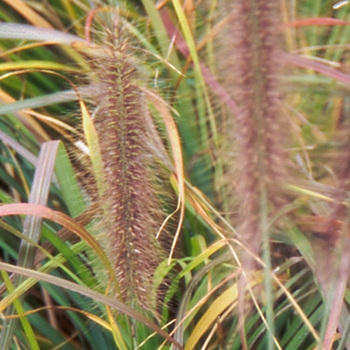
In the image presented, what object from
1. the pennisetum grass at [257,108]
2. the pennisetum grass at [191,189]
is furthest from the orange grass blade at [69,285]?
the pennisetum grass at [257,108]

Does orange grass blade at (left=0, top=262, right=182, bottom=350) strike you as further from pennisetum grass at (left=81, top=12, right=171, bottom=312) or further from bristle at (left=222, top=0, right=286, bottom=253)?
bristle at (left=222, top=0, right=286, bottom=253)

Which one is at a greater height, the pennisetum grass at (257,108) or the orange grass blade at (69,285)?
the pennisetum grass at (257,108)

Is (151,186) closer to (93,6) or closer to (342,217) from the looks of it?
(342,217)

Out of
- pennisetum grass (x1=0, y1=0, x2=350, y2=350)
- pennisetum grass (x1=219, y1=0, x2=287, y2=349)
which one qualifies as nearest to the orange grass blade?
pennisetum grass (x1=0, y1=0, x2=350, y2=350)

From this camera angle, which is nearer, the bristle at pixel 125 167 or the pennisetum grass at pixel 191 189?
the pennisetum grass at pixel 191 189

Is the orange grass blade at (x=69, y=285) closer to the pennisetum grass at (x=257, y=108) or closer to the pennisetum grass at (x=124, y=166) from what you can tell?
the pennisetum grass at (x=124, y=166)

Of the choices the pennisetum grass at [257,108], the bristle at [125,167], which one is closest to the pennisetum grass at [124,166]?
the bristle at [125,167]
